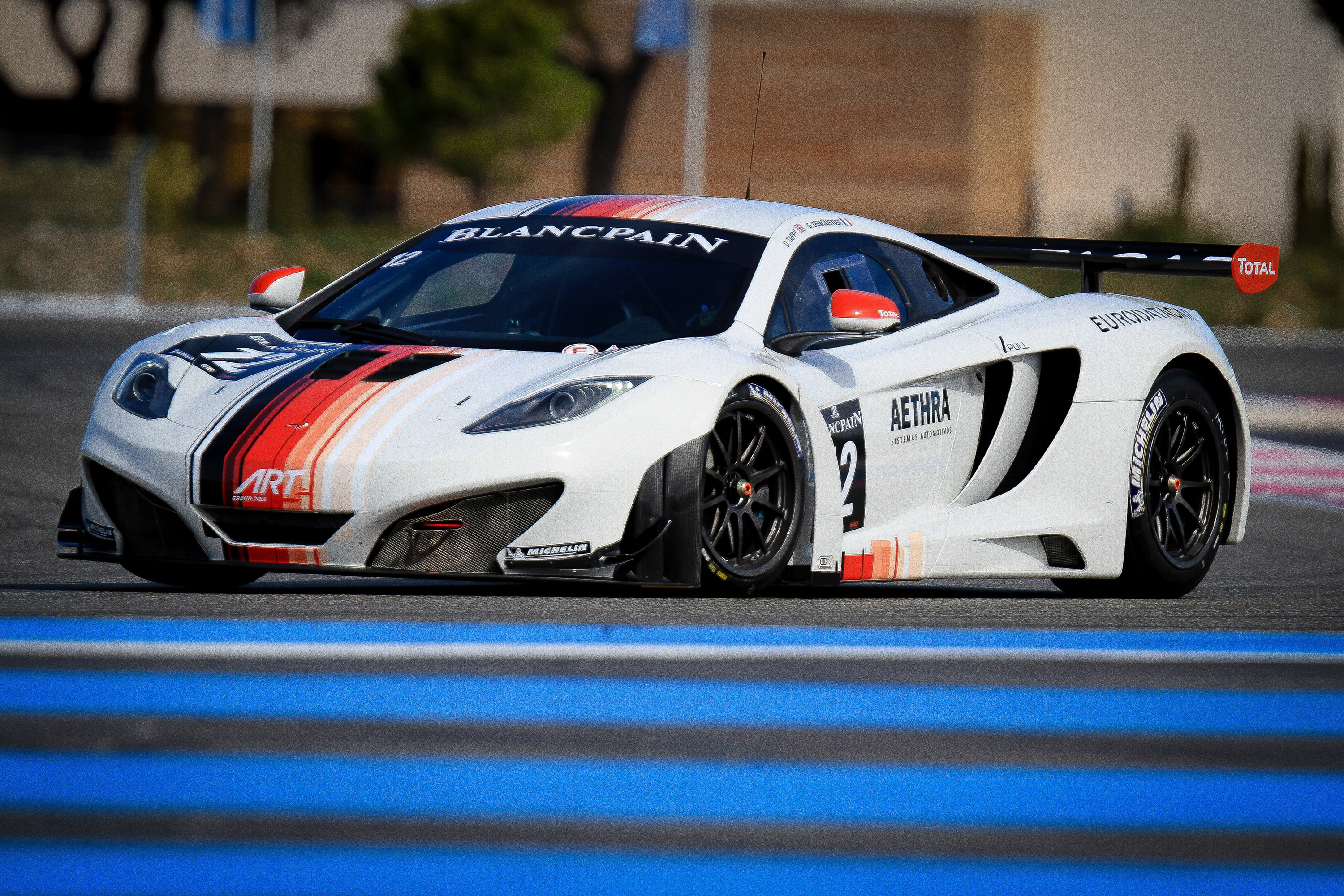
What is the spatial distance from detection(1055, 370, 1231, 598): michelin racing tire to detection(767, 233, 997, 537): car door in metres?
0.67

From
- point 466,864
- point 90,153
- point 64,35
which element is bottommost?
point 466,864

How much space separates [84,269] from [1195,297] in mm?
17777

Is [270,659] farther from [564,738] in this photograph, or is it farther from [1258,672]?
[1258,672]

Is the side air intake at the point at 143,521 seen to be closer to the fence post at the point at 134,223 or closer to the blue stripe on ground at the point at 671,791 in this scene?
the blue stripe on ground at the point at 671,791

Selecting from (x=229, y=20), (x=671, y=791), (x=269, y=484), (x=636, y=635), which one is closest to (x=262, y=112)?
(x=229, y=20)

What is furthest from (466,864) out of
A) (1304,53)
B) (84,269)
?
(1304,53)

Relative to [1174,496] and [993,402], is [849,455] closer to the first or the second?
[993,402]

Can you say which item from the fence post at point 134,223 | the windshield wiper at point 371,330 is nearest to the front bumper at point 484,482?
the windshield wiper at point 371,330

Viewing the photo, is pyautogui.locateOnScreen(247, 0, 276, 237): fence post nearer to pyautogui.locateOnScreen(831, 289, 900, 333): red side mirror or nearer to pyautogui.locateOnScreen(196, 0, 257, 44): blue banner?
pyautogui.locateOnScreen(196, 0, 257, 44): blue banner

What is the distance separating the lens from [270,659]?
15.0 feet

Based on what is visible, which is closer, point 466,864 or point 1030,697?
point 466,864

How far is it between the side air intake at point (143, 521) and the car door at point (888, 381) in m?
1.84

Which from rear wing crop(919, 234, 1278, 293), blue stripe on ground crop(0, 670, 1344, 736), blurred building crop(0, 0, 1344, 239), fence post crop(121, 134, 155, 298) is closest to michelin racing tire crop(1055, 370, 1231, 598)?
rear wing crop(919, 234, 1278, 293)

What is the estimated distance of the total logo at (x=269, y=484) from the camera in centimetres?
571
